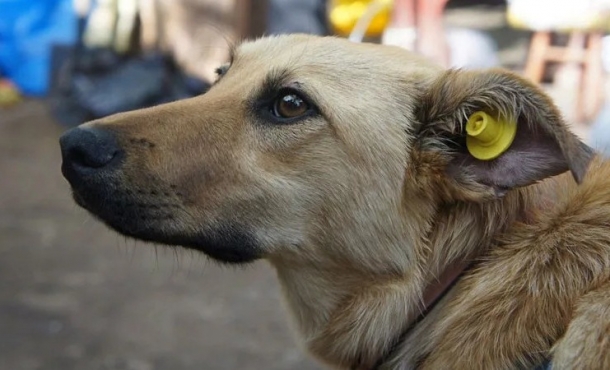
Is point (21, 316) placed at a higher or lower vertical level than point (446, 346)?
lower

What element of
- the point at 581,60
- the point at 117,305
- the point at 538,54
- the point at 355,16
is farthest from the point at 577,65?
the point at 117,305

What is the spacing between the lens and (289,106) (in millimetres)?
2543

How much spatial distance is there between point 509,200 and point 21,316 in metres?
3.56

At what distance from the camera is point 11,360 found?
4.54m

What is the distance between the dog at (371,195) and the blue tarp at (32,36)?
7667 mm

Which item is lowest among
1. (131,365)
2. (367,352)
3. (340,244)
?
(131,365)

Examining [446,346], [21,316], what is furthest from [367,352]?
[21,316]

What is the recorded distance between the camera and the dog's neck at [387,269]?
239cm

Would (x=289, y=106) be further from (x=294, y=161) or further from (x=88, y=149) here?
(x=88, y=149)

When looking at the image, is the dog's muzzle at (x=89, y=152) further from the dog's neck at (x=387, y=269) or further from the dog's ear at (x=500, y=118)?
the dog's ear at (x=500, y=118)

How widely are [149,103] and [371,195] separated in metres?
Result: 6.29

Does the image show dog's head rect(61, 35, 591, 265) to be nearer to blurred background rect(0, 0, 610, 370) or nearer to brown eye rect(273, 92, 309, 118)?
brown eye rect(273, 92, 309, 118)

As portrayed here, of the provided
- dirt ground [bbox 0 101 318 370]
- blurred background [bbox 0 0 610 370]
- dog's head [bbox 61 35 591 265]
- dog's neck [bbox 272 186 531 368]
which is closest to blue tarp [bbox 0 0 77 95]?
blurred background [bbox 0 0 610 370]

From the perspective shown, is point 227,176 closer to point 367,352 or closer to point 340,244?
point 340,244
